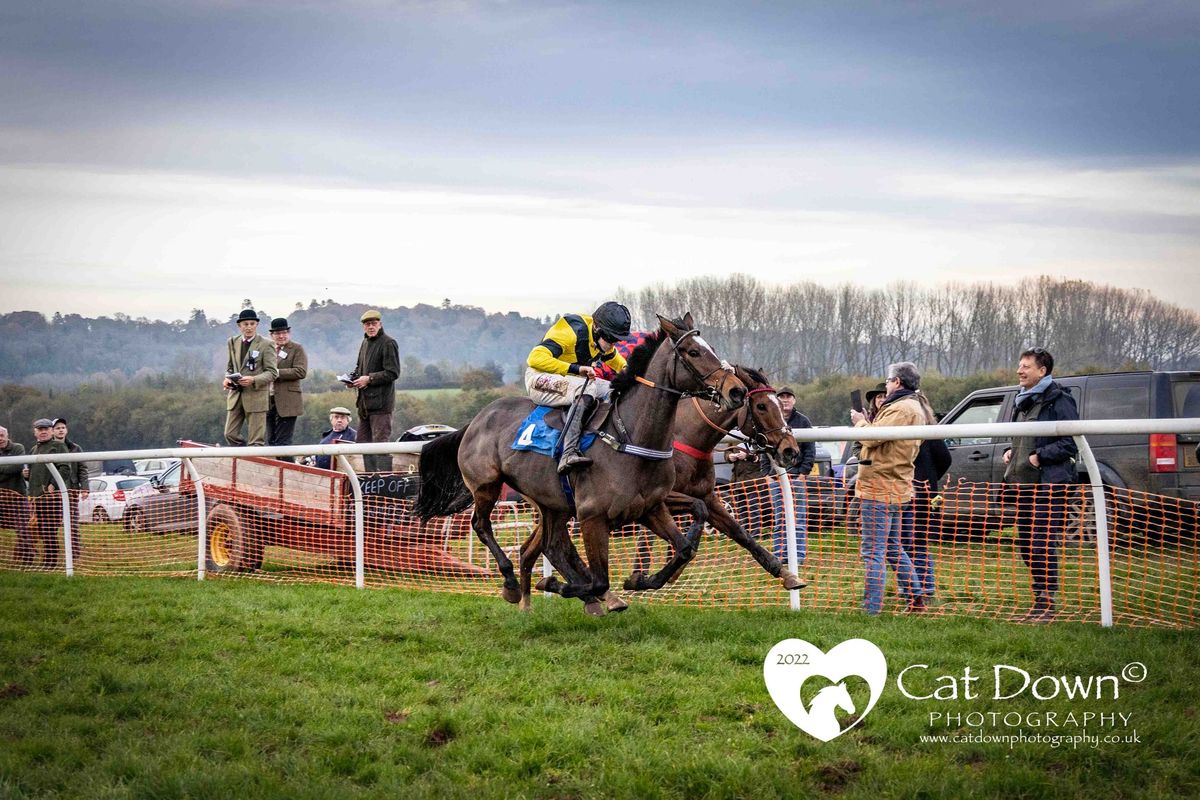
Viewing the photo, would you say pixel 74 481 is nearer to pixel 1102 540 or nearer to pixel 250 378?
pixel 250 378

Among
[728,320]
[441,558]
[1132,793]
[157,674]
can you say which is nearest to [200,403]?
[728,320]

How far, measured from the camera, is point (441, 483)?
9.30 m

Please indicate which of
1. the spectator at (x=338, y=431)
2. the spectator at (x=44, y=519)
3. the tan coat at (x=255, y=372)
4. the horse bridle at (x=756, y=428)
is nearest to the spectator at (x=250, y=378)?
the tan coat at (x=255, y=372)

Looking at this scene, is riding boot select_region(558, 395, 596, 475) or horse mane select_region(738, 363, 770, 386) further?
horse mane select_region(738, 363, 770, 386)

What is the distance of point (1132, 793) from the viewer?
443cm

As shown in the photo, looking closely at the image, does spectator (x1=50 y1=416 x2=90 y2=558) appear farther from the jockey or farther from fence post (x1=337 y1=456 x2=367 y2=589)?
the jockey

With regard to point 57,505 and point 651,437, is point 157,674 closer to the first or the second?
point 651,437

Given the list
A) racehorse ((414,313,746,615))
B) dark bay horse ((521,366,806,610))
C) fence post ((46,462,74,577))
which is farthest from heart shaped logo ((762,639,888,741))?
fence post ((46,462,74,577))

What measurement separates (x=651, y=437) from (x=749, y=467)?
445 cm

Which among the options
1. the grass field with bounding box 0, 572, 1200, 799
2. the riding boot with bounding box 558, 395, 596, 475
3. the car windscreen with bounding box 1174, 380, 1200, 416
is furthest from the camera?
the car windscreen with bounding box 1174, 380, 1200, 416

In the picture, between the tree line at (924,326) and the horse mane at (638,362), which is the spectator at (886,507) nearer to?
the horse mane at (638,362)

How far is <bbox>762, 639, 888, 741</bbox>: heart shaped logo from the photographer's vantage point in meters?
5.36

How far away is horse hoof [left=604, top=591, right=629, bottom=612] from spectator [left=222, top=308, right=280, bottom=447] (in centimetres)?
584

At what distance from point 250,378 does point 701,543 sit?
5.05 meters
